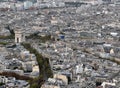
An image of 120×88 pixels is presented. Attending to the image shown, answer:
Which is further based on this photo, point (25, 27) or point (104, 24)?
point (104, 24)

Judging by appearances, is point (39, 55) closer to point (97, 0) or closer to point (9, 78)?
point (9, 78)

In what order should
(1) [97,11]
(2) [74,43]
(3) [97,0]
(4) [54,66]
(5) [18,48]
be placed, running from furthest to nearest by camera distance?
(3) [97,0] → (1) [97,11] → (2) [74,43] → (5) [18,48] → (4) [54,66]

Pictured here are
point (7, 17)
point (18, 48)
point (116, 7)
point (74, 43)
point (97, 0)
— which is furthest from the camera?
point (97, 0)

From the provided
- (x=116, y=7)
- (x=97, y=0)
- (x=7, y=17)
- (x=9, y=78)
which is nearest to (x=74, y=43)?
(x=9, y=78)

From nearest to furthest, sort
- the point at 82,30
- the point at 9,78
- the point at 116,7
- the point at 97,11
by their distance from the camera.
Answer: the point at 9,78 → the point at 82,30 → the point at 97,11 → the point at 116,7

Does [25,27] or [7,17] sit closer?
[25,27]

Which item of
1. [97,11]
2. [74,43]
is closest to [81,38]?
[74,43]

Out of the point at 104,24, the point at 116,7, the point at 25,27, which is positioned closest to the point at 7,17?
the point at 25,27

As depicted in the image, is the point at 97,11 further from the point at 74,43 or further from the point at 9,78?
the point at 9,78

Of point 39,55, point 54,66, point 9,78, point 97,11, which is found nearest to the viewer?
point 9,78
